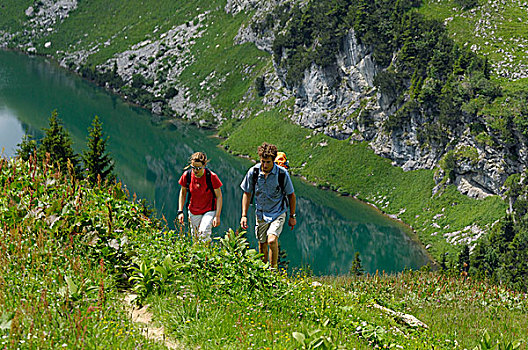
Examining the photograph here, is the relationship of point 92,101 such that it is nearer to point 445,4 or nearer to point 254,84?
point 254,84

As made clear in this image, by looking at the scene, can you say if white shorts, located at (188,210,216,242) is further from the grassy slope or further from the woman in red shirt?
the grassy slope

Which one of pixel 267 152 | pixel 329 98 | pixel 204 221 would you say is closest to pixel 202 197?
pixel 204 221

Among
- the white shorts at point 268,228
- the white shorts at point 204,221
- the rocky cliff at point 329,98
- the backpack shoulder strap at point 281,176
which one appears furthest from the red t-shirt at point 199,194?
the rocky cliff at point 329,98

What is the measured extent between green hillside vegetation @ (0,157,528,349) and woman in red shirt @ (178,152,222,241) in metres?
1.62

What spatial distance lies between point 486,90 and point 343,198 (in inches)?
1223

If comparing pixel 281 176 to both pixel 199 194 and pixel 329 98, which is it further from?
pixel 329 98

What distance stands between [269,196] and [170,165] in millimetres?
96384

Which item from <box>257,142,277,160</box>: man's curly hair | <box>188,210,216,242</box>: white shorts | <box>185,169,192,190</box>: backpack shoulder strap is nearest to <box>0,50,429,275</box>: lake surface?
<box>188,210,216,242</box>: white shorts

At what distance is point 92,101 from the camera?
144 meters

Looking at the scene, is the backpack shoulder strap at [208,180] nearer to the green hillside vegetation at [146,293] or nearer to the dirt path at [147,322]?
the green hillside vegetation at [146,293]

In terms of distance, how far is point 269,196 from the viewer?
1266 cm

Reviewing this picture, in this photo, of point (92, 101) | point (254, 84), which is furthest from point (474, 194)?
point (92, 101)

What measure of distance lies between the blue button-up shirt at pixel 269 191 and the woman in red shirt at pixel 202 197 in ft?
3.84

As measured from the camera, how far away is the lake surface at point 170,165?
73.5m
